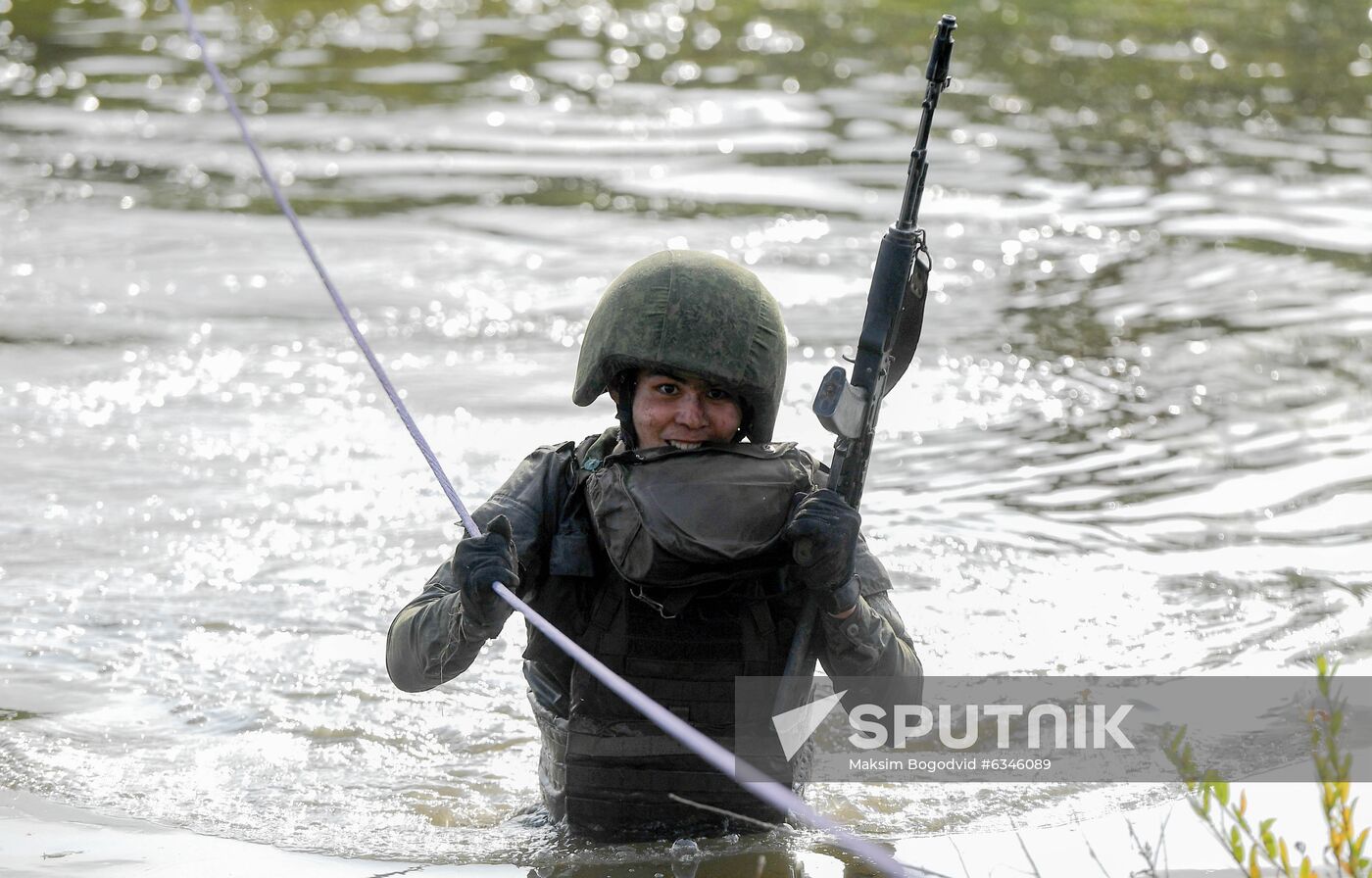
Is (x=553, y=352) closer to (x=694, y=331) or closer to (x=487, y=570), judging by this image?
(x=694, y=331)

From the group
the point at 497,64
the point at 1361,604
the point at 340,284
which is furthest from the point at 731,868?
the point at 497,64

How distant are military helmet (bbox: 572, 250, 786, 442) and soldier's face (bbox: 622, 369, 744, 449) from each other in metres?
0.06

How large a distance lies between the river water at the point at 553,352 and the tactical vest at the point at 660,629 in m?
0.22

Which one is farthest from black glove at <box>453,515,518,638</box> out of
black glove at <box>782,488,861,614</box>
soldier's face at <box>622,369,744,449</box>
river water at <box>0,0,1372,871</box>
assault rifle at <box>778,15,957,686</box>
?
river water at <box>0,0,1372,871</box>

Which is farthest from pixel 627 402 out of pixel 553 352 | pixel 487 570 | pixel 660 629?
pixel 553 352

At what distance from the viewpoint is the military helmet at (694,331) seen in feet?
14.3

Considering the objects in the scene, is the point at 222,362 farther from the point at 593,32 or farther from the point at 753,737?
the point at 593,32

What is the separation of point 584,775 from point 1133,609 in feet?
10.6

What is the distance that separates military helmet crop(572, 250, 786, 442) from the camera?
4.34 m

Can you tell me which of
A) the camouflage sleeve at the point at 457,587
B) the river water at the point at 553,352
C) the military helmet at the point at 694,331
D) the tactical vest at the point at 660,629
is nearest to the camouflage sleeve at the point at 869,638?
the tactical vest at the point at 660,629

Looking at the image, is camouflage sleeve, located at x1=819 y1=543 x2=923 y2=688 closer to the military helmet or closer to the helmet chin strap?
the military helmet

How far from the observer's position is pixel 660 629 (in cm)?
447

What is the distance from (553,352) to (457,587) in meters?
5.95

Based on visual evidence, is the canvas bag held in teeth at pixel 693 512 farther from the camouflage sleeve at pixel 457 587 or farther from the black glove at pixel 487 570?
the black glove at pixel 487 570
